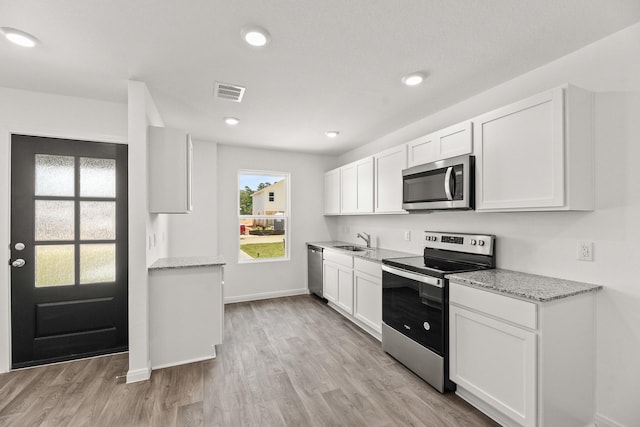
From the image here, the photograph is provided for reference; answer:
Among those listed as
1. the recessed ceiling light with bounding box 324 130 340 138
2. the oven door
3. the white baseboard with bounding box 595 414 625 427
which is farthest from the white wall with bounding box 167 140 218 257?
the white baseboard with bounding box 595 414 625 427

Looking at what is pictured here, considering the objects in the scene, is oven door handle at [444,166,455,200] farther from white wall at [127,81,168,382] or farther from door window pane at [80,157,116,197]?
door window pane at [80,157,116,197]

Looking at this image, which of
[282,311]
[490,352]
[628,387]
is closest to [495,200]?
[490,352]

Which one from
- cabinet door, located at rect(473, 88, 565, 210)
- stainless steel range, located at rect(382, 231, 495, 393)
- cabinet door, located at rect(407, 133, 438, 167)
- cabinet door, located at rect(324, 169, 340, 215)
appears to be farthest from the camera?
cabinet door, located at rect(324, 169, 340, 215)

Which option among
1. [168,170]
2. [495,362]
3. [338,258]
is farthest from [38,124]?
[495,362]

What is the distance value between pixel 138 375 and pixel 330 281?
2.44 m

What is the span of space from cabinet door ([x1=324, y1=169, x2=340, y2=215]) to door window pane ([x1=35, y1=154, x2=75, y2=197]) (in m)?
3.24

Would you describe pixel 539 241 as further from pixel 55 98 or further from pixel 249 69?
pixel 55 98

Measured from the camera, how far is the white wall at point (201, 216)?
13.6ft

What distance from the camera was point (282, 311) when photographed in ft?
13.5

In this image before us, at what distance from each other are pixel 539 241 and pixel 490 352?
0.92 meters

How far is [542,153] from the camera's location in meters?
1.90

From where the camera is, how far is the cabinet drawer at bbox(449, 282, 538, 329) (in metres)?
1.67

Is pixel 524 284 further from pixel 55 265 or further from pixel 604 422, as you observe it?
pixel 55 265

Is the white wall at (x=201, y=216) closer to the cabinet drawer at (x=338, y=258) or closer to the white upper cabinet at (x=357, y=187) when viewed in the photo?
the cabinet drawer at (x=338, y=258)
